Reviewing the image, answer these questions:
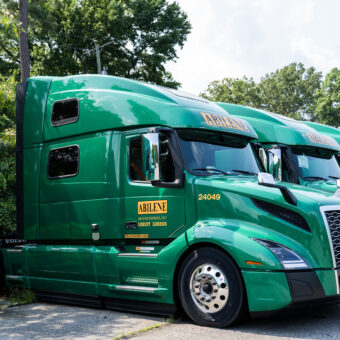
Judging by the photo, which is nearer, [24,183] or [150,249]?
[150,249]

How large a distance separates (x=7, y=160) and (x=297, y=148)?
594cm

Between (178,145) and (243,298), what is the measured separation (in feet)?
6.89

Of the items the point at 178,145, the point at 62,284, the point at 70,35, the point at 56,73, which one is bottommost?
the point at 62,284

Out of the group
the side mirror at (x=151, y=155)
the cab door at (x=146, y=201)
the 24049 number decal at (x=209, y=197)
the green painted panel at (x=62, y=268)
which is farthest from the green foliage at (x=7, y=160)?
the 24049 number decal at (x=209, y=197)

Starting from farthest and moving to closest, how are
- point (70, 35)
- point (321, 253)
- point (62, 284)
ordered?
1. point (70, 35)
2. point (62, 284)
3. point (321, 253)

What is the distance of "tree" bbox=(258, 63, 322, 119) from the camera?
61.7 meters

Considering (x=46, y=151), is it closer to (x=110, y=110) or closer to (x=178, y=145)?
(x=110, y=110)

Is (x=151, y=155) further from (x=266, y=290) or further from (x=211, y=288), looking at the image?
(x=266, y=290)

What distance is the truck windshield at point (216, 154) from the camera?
6.75 meters

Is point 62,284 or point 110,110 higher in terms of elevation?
point 110,110

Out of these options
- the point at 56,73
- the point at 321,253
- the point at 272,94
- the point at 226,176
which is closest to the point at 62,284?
the point at 226,176

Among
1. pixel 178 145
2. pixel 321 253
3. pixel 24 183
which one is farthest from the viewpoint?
pixel 24 183

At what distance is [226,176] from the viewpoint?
6.74 m

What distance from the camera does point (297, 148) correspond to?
10.6 meters
